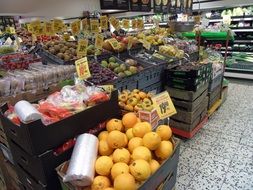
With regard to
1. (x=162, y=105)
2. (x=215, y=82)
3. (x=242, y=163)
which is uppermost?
(x=162, y=105)

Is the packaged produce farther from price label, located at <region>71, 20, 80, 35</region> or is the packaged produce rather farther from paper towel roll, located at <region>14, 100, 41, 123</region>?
price label, located at <region>71, 20, 80, 35</region>

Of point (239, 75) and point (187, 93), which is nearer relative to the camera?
point (187, 93)

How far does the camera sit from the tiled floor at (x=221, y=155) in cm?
225

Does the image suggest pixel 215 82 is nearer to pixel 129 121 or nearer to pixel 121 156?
pixel 129 121

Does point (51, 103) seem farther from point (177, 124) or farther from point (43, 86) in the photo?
point (177, 124)

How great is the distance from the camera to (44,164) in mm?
1135

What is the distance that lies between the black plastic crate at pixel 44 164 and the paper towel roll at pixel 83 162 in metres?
0.13

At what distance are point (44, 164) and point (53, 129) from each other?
0.18m

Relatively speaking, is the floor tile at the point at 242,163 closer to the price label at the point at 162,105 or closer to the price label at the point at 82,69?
the price label at the point at 162,105

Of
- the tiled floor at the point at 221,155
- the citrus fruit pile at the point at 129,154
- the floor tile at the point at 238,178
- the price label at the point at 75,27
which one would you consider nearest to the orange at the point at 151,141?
the citrus fruit pile at the point at 129,154

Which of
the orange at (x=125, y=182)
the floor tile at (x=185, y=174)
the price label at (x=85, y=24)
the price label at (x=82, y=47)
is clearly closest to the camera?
the orange at (x=125, y=182)

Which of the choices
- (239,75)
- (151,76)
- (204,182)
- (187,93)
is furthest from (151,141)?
(239,75)

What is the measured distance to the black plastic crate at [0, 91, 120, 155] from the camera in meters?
1.08

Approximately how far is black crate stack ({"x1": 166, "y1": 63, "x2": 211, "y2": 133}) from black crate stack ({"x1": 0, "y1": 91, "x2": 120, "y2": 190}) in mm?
1821
